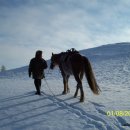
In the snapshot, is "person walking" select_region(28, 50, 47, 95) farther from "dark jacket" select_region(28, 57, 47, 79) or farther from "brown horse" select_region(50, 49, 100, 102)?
"brown horse" select_region(50, 49, 100, 102)

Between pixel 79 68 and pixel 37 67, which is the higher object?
pixel 37 67

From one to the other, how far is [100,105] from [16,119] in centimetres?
363

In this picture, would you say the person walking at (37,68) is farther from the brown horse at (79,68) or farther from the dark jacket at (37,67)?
the brown horse at (79,68)

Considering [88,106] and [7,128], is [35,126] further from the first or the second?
[88,106]

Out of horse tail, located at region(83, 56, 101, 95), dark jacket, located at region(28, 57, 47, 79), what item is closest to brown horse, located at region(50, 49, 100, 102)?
horse tail, located at region(83, 56, 101, 95)

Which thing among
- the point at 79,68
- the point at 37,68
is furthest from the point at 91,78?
the point at 37,68

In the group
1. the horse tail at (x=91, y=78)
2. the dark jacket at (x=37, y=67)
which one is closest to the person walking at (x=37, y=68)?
the dark jacket at (x=37, y=67)

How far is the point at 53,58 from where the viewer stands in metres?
17.4

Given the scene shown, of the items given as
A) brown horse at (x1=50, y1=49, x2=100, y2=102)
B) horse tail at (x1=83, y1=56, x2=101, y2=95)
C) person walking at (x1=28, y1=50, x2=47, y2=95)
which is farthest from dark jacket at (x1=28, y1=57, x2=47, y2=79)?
horse tail at (x1=83, y1=56, x2=101, y2=95)

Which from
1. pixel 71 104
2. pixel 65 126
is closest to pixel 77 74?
pixel 71 104

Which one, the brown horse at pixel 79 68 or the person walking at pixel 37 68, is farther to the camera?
the person walking at pixel 37 68

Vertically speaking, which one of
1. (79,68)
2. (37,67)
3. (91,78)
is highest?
(37,67)

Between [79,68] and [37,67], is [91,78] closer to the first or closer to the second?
[79,68]

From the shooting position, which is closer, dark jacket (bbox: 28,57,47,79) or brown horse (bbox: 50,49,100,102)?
brown horse (bbox: 50,49,100,102)
